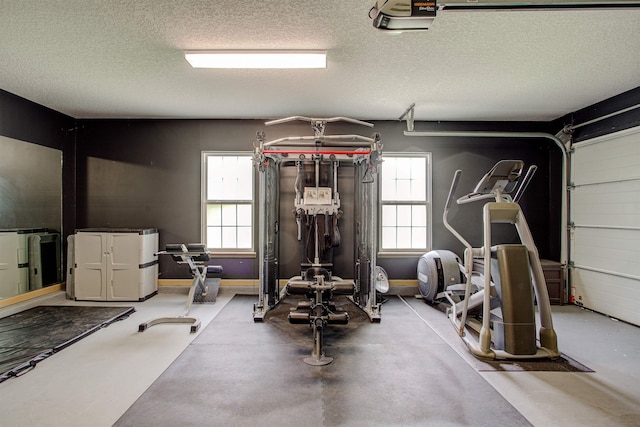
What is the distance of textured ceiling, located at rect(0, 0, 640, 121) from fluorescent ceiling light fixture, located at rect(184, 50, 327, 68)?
0.06m

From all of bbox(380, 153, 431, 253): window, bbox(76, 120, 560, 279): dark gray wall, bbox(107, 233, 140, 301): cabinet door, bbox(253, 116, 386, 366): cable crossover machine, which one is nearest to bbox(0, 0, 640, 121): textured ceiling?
bbox(76, 120, 560, 279): dark gray wall

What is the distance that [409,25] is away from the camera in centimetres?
167

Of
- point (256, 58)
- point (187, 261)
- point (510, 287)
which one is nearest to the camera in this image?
point (510, 287)

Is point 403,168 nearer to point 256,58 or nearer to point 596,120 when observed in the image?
point 596,120

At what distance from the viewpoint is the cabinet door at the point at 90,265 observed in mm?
4285

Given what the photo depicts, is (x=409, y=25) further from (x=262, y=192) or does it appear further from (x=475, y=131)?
(x=475, y=131)

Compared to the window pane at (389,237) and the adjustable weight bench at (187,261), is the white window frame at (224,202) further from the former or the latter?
the window pane at (389,237)

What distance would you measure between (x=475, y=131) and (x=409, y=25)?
374 cm

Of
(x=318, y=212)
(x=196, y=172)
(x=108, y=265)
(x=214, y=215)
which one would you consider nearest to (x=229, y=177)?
(x=196, y=172)

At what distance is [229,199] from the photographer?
487cm

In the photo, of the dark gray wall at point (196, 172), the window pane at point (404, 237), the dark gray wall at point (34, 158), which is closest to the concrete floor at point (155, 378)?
the dark gray wall at point (196, 172)

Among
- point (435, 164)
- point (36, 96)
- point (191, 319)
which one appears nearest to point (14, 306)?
point (191, 319)

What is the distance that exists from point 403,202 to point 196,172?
130 inches

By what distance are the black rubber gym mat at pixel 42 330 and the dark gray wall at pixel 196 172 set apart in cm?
137
